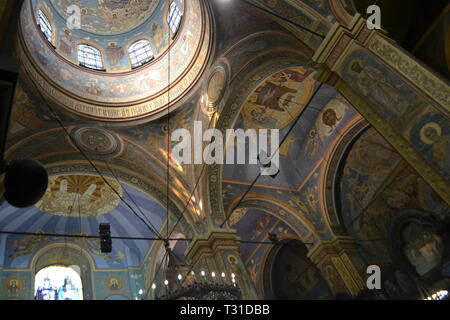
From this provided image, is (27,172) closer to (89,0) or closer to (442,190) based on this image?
(442,190)

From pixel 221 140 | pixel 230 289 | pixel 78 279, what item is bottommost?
pixel 230 289

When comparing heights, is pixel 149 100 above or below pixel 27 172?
above

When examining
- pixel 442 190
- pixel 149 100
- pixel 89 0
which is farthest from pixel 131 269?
pixel 442 190

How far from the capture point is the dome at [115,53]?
10188 mm

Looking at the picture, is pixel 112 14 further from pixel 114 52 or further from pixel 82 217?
pixel 82 217

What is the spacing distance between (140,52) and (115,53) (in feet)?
2.89

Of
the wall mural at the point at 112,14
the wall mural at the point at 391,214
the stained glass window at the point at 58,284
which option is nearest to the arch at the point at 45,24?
the wall mural at the point at 112,14

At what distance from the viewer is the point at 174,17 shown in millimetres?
11609

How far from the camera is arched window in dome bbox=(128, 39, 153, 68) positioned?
1243 cm

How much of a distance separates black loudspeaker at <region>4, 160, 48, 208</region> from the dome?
7998 mm

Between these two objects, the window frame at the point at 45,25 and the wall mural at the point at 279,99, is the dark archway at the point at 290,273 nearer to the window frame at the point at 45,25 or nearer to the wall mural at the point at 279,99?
the wall mural at the point at 279,99

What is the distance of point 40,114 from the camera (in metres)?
10.0

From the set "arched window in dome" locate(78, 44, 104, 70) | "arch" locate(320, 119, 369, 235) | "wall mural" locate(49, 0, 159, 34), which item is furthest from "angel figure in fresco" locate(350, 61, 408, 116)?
"arched window in dome" locate(78, 44, 104, 70)

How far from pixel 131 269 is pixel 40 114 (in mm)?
8055
